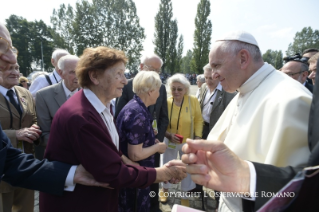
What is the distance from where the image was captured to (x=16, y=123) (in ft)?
7.68

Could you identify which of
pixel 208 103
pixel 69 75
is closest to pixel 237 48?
pixel 208 103

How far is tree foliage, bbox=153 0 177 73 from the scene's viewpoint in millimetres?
42094

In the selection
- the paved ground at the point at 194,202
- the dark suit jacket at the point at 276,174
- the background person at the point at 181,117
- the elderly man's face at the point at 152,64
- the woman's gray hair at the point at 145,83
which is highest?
the elderly man's face at the point at 152,64

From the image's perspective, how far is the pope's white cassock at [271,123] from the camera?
112 centimetres

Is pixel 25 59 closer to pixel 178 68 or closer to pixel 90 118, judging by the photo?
pixel 178 68

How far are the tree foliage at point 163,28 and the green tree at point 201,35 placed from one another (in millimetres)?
6667

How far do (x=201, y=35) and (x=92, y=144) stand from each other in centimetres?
4222

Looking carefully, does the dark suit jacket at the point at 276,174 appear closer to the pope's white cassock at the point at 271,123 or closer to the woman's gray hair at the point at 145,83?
the pope's white cassock at the point at 271,123

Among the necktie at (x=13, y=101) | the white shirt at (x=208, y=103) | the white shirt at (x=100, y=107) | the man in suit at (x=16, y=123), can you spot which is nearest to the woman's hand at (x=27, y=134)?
the man in suit at (x=16, y=123)

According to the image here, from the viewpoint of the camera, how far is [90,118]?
142cm

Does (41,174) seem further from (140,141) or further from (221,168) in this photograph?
(221,168)

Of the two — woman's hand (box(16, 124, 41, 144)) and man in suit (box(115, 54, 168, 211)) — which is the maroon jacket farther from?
man in suit (box(115, 54, 168, 211))

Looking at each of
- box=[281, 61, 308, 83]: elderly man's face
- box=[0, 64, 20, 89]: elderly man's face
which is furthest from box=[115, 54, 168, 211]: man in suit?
box=[281, 61, 308, 83]: elderly man's face

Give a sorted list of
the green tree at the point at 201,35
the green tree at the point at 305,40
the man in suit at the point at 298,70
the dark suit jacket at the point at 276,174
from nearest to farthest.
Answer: the dark suit jacket at the point at 276,174 < the man in suit at the point at 298,70 < the green tree at the point at 201,35 < the green tree at the point at 305,40
